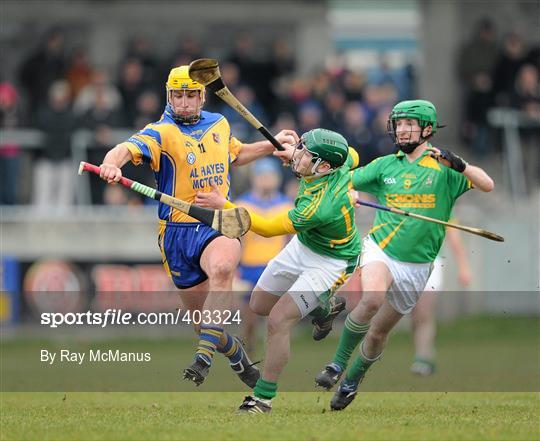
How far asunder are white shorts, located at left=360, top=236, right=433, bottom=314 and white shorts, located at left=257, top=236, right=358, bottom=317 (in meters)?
0.38

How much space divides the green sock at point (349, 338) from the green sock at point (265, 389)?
956 millimetres

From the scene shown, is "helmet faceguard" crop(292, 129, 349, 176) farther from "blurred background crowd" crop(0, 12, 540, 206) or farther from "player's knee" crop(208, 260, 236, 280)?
"blurred background crowd" crop(0, 12, 540, 206)

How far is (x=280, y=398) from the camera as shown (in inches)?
513

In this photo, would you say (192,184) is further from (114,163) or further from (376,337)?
(376,337)

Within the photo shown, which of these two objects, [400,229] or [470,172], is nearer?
[470,172]

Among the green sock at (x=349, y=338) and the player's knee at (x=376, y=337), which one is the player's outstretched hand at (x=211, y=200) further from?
the player's knee at (x=376, y=337)

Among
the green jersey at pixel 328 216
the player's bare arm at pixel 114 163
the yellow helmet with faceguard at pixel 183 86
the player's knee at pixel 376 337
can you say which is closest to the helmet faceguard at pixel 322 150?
the green jersey at pixel 328 216

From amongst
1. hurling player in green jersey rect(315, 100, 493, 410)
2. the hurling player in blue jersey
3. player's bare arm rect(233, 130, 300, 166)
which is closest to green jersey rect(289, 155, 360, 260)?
hurling player in green jersey rect(315, 100, 493, 410)

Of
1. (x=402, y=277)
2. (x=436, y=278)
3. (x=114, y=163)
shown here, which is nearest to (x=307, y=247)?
(x=402, y=277)

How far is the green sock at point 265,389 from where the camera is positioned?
11.2 m

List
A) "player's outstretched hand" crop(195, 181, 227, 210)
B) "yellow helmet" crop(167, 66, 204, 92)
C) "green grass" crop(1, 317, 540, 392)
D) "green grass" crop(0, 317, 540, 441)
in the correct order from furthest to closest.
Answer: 1. "green grass" crop(1, 317, 540, 392)
2. "yellow helmet" crop(167, 66, 204, 92)
3. "player's outstretched hand" crop(195, 181, 227, 210)
4. "green grass" crop(0, 317, 540, 441)

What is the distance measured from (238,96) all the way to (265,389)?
1065 centimetres

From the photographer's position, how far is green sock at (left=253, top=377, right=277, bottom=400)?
36.7ft

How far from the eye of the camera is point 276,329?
36.5ft
